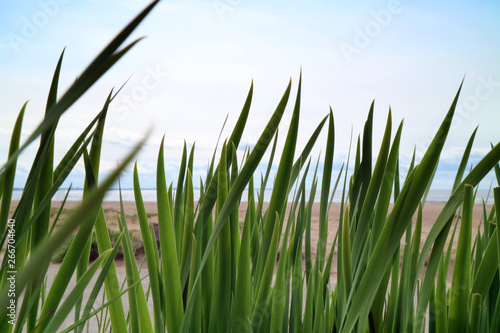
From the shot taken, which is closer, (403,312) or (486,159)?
(486,159)

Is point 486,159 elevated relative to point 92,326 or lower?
elevated

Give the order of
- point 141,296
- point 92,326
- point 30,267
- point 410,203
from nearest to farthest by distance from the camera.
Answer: point 30,267
point 410,203
point 141,296
point 92,326

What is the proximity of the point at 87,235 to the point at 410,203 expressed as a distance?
26 centimetres

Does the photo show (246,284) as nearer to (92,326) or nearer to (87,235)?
(87,235)

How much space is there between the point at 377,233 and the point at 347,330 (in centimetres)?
10

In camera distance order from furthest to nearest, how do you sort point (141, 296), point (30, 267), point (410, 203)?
point (141, 296)
point (410, 203)
point (30, 267)

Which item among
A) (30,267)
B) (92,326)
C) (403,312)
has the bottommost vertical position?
(92,326)

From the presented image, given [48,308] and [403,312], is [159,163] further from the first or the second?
[403,312]

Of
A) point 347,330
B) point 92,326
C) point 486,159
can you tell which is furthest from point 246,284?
point 92,326

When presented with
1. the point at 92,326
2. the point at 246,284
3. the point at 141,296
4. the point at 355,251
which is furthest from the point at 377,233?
the point at 92,326

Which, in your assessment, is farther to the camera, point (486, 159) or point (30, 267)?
point (486, 159)

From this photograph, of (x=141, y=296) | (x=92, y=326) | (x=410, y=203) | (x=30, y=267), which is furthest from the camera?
(x=92, y=326)

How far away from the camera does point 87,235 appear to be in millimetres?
336

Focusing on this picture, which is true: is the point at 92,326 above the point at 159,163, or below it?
below
